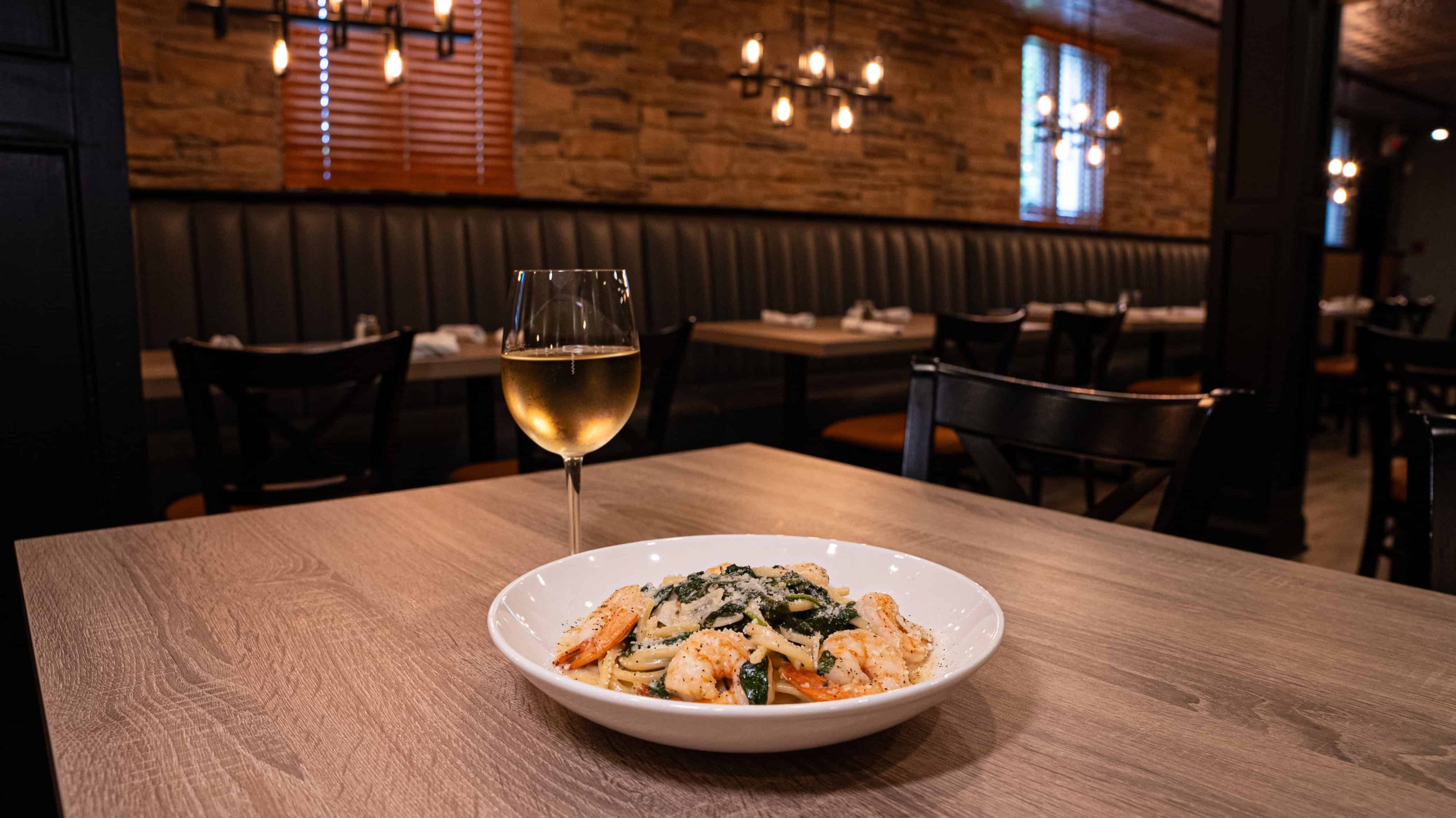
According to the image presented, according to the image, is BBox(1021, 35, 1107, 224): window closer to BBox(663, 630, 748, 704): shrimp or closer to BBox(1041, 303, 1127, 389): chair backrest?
BBox(1041, 303, 1127, 389): chair backrest

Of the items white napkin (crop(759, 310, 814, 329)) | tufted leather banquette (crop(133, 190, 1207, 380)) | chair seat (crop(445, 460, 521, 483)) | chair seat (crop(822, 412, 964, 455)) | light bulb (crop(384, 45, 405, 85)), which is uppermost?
light bulb (crop(384, 45, 405, 85))

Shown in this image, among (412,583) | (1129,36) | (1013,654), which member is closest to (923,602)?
(1013,654)

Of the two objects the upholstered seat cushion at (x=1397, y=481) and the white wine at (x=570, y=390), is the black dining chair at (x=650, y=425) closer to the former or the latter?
the white wine at (x=570, y=390)

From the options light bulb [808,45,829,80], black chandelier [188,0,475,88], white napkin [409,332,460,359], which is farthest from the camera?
light bulb [808,45,829,80]

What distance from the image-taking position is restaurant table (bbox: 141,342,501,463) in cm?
242

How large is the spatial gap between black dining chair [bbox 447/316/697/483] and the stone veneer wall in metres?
1.90

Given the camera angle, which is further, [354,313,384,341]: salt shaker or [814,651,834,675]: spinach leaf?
[354,313,384,341]: salt shaker

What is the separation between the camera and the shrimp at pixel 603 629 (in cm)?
50

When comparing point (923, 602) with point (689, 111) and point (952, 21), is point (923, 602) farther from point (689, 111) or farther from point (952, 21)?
point (952, 21)

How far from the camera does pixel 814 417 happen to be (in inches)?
179

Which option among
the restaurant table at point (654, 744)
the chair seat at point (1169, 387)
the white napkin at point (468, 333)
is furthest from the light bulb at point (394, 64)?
the chair seat at point (1169, 387)

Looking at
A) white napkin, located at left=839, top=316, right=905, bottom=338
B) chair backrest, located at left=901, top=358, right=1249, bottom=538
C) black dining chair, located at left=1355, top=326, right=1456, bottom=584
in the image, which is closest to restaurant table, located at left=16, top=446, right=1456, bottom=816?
chair backrest, located at left=901, top=358, right=1249, bottom=538

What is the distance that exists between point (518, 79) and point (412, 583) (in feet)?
14.5

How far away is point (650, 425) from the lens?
2861 millimetres
